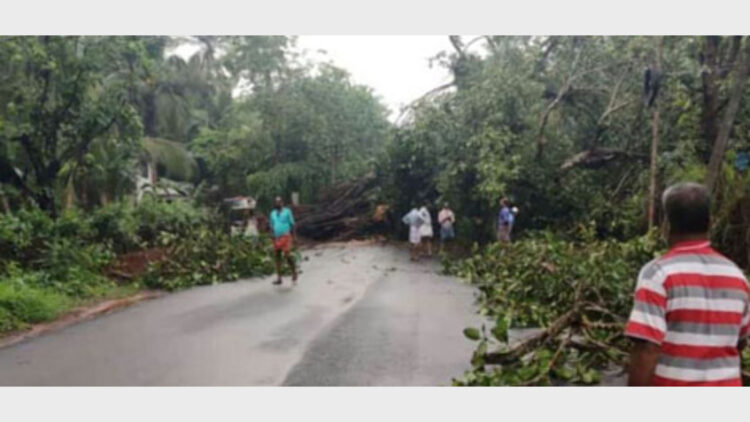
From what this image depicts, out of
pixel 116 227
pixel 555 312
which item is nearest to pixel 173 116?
pixel 116 227

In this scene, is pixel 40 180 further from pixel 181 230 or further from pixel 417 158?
pixel 417 158

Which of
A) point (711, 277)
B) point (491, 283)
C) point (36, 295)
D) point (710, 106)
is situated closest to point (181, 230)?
point (36, 295)

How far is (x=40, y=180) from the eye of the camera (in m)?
13.2

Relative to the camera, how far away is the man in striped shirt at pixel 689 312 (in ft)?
8.22

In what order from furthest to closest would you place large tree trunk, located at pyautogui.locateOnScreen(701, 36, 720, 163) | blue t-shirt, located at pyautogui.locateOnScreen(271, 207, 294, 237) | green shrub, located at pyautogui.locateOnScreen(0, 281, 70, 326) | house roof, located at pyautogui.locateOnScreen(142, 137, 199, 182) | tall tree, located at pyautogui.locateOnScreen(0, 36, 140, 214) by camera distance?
house roof, located at pyautogui.locateOnScreen(142, 137, 199, 182) → tall tree, located at pyautogui.locateOnScreen(0, 36, 140, 214) → blue t-shirt, located at pyautogui.locateOnScreen(271, 207, 294, 237) → large tree trunk, located at pyautogui.locateOnScreen(701, 36, 720, 163) → green shrub, located at pyautogui.locateOnScreen(0, 281, 70, 326)

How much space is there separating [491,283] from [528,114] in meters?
8.74

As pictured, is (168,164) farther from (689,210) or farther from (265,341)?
(689,210)

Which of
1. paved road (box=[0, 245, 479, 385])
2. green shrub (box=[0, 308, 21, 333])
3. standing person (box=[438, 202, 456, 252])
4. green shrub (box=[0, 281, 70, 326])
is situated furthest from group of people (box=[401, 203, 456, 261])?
green shrub (box=[0, 308, 21, 333])

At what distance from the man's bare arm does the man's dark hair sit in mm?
471

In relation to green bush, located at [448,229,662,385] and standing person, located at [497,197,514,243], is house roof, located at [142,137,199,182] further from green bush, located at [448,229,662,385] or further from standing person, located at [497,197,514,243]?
green bush, located at [448,229,662,385]

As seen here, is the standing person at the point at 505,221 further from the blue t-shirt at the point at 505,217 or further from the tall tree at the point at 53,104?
the tall tree at the point at 53,104

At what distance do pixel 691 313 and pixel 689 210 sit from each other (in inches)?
16.2

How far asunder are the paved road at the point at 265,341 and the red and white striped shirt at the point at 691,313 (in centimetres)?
348

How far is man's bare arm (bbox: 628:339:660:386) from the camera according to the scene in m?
2.52
